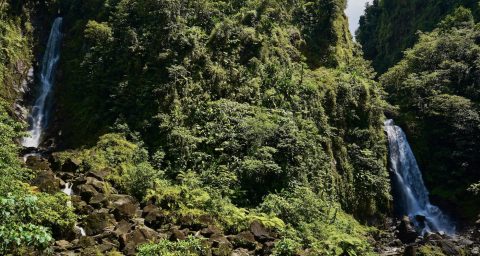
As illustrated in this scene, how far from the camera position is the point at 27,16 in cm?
3262

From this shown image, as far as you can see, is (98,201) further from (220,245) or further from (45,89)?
(45,89)

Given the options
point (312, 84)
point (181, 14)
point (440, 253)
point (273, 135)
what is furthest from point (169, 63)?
point (440, 253)

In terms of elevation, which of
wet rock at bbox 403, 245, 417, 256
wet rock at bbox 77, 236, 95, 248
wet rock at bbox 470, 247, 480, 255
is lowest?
wet rock at bbox 77, 236, 95, 248

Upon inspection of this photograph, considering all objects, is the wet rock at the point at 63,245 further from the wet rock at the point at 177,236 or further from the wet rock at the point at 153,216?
the wet rock at the point at 153,216

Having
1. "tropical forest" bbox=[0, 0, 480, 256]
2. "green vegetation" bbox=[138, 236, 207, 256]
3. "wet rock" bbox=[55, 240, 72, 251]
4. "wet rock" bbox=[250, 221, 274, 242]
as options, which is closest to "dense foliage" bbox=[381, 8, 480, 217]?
"tropical forest" bbox=[0, 0, 480, 256]

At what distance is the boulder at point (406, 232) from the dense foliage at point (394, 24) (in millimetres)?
33039

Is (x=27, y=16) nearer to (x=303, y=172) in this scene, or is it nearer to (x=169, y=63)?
(x=169, y=63)

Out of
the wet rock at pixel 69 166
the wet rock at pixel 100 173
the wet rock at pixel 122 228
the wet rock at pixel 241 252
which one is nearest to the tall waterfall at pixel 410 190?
the wet rock at pixel 241 252

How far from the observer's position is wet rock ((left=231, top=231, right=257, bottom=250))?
17.5 m

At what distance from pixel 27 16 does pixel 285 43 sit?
19013mm

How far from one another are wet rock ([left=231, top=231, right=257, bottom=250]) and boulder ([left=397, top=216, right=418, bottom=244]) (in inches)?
542

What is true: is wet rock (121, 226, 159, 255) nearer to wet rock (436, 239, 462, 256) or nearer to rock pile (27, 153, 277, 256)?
rock pile (27, 153, 277, 256)

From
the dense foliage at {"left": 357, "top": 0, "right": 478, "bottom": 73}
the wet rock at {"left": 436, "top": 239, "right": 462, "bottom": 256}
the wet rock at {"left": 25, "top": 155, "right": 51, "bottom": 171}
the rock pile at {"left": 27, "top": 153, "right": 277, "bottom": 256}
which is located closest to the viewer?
the rock pile at {"left": 27, "top": 153, "right": 277, "bottom": 256}

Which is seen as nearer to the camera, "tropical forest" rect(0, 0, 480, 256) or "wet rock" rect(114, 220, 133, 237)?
"wet rock" rect(114, 220, 133, 237)
